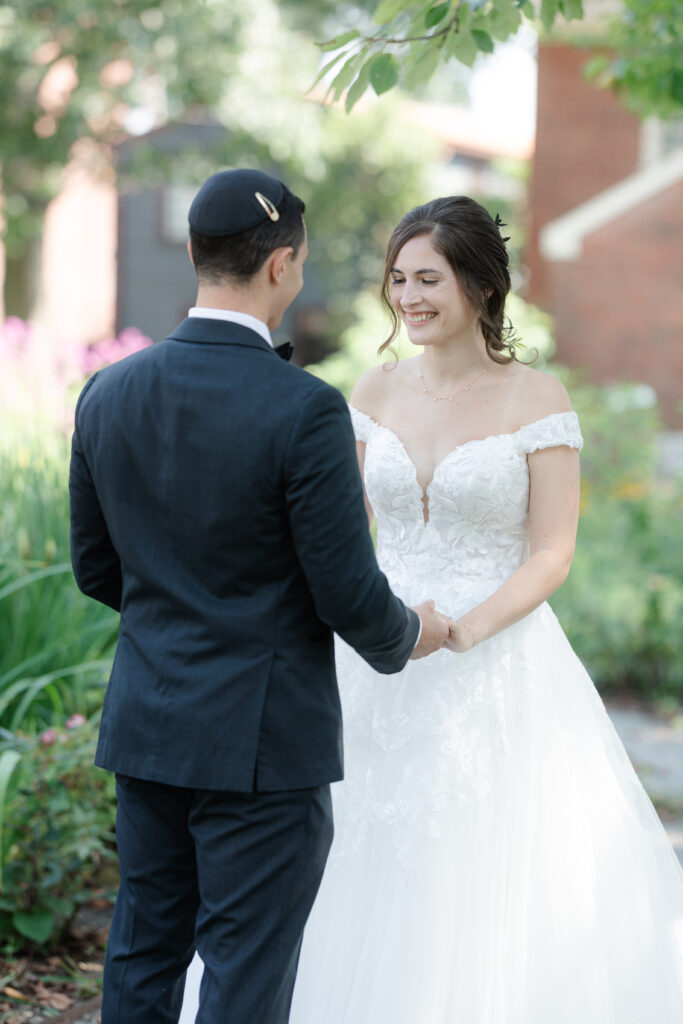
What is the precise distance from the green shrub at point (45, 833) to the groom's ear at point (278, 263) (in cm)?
189

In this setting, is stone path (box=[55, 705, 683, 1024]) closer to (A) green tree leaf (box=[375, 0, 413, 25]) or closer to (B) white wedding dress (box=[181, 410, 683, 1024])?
(B) white wedding dress (box=[181, 410, 683, 1024])

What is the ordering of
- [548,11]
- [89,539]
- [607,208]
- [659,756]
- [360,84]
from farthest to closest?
[607,208], [659,756], [548,11], [360,84], [89,539]

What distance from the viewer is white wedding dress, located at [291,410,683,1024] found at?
273cm

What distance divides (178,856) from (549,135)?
50.9ft

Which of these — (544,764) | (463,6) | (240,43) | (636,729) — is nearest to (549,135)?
(240,43)

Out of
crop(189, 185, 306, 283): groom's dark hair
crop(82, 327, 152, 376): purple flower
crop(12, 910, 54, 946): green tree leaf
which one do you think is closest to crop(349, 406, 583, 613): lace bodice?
crop(189, 185, 306, 283): groom's dark hair

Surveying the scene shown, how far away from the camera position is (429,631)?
2.45 m

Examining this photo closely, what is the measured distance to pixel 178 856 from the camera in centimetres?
230

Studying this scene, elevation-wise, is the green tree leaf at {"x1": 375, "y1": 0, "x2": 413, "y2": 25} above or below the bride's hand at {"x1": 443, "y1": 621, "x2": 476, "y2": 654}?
above

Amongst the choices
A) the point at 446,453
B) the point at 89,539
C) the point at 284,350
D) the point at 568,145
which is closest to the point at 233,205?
the point at 284,350

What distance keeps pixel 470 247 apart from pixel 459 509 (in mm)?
703

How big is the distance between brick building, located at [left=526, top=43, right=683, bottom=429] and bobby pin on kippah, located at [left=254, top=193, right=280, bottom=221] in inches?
503

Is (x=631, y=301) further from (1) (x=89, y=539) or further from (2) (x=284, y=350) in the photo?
(1) (x=89, y=539)

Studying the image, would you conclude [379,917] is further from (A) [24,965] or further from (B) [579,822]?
(A) [24,965]
